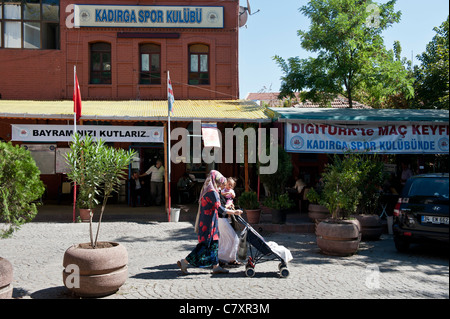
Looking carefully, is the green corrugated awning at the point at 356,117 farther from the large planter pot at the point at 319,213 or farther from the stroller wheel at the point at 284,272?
the stroller wheel at the point at 284,272

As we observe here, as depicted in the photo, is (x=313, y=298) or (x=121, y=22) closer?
(x=313, y=298)

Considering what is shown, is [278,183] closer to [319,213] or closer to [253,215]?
[253,215]

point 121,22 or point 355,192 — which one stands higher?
point 121,22

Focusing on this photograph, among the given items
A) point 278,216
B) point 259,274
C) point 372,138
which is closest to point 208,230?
point 259,274

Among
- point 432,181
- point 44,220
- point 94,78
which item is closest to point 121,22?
point 94,78

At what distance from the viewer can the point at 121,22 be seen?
666 inches

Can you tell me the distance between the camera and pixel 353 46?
582 inches

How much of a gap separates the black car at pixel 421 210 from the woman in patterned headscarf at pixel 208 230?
3.36m

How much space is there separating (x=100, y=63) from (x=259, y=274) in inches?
532

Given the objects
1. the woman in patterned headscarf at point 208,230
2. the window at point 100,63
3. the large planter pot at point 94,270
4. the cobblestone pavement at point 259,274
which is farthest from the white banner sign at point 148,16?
the large planter pot at point 94,270

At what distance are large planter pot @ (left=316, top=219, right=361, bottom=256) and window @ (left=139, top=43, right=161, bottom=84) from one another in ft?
37.6

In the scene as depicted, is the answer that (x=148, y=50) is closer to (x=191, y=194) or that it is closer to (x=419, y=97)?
(x=191, y=194)

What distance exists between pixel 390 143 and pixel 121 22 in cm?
1169

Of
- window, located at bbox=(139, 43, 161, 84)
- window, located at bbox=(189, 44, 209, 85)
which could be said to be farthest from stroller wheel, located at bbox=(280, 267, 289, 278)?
window, located at bbox=(139, 43, 161, 84)
